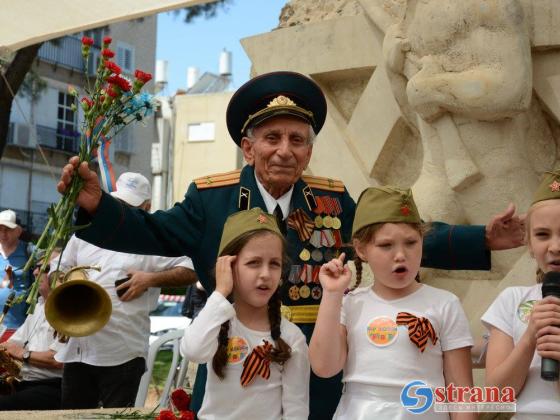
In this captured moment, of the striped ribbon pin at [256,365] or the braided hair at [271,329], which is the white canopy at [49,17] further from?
the striped ribbon pin at [256,365]

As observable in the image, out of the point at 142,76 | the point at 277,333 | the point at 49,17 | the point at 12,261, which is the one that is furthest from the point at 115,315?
the point at 277,333

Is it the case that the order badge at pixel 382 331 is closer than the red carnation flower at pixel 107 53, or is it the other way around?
the order badge at pixel 382 331

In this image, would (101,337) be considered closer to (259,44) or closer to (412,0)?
(259,44)

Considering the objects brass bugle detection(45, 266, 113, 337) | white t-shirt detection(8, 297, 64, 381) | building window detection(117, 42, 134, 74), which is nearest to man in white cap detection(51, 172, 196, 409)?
white t-shirt detection(8, 297, 64, 381)

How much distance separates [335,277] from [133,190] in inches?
115

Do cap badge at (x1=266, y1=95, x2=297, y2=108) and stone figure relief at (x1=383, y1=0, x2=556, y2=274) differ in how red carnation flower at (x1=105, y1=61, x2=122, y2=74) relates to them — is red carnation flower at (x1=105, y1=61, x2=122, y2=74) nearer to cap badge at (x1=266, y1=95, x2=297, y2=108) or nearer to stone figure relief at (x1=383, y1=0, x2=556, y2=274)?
cap badge at (x1=266, y1=95, x2=297, y2=108)

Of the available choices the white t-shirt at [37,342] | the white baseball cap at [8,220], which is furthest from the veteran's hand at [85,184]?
the white baseball cap at [8,220]

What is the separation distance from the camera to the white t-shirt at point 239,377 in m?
2.99

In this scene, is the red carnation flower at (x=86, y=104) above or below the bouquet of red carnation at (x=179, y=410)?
above

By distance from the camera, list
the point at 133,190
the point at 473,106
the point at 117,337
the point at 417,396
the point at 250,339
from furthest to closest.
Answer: the point at 133,190
the point at 117,337
the point at 473,106
the point at 250,339
the point at 417,396

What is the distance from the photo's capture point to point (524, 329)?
2.93 metres

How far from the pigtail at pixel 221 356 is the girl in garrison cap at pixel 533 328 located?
2.78ft

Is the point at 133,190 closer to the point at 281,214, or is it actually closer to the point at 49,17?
the point at 49,17

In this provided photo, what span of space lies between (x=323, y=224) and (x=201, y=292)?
3499 millimetres
